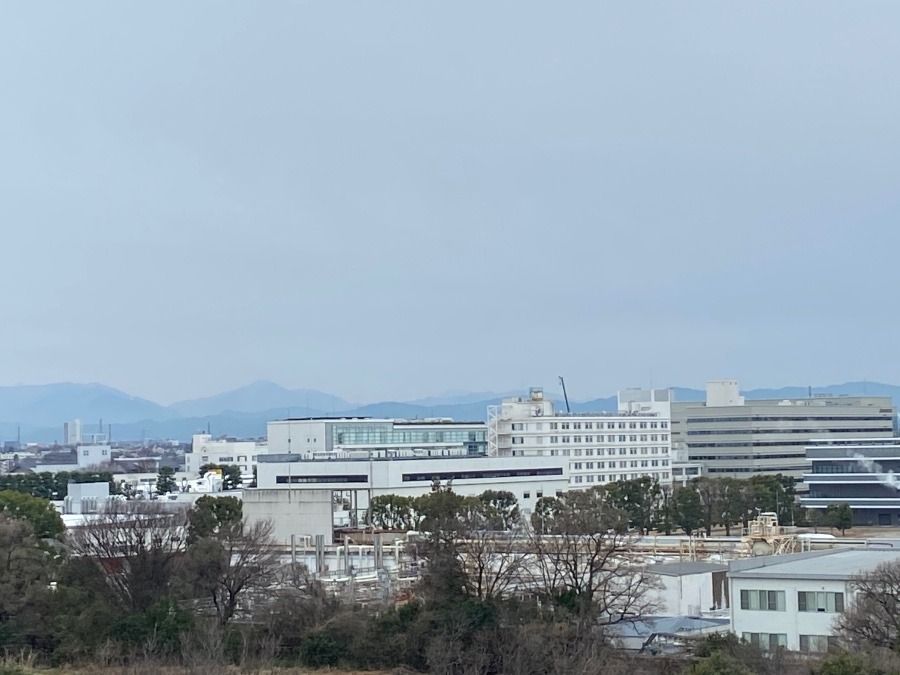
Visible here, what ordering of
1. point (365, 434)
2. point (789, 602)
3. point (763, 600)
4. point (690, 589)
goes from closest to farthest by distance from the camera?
1. point (789, 602)
2. point (763, 600)
3. point (690, 589)
4. point (365, 434)

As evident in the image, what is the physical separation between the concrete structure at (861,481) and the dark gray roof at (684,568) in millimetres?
31654

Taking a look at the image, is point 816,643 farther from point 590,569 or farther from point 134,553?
point 134,553

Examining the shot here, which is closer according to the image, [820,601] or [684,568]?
[820,601]

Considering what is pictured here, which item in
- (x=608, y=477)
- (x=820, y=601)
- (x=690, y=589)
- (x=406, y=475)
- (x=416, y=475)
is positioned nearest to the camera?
(x=820, y=601)

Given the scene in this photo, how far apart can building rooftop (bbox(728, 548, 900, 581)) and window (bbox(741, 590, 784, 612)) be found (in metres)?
0.35

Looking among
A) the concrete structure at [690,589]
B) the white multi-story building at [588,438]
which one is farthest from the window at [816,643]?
the white multi-story building at [588,438]

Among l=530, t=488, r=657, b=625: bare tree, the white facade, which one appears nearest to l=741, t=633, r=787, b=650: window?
l=530, t=488, r=657, b=625: bare tree

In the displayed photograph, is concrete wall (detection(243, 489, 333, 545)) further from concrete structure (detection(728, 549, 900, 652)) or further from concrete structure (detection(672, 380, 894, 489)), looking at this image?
concrete structure (detection(672, 380, 894, 489))

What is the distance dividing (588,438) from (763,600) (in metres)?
50.1

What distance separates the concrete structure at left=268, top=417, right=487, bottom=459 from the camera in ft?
280

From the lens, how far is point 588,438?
79125 mm

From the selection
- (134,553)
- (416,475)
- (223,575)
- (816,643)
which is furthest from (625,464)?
(816,643)

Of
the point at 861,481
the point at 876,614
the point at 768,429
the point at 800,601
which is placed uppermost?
the point at 768,429

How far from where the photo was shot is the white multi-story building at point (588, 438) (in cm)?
7575
